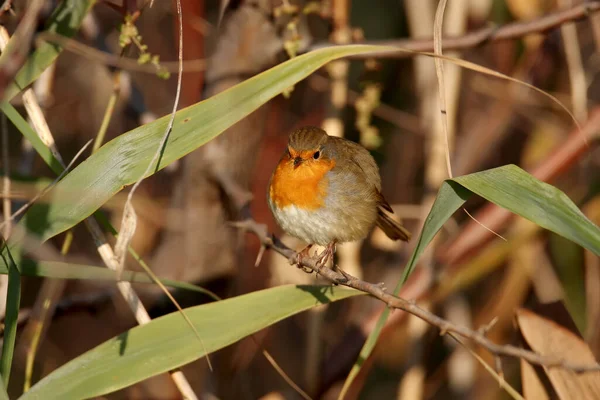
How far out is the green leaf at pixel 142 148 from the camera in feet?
5.04

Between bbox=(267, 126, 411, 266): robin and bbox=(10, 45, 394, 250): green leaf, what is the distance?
0.80 metres

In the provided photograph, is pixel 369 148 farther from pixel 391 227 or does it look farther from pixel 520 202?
pixel 520 202

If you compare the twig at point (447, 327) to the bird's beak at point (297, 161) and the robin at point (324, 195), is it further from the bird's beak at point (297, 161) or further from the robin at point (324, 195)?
the bird's beak at point (297, 161)

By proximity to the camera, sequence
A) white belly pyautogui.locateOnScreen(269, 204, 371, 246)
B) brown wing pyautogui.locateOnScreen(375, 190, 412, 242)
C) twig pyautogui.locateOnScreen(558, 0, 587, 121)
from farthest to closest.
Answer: twig pyautogui.locateOnScreen(558, 0, 587, 121) < brown wing pyautogui.locateOnScreen(375, 190, 412, 242) < white belly pyautogui.locateOnScreen(269, 204, 371, 246)

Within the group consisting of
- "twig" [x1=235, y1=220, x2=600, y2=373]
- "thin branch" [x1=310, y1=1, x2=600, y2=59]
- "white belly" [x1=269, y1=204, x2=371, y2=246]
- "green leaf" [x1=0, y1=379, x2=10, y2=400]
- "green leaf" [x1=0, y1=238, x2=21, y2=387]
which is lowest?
"green leaf" [x1=0, y1=379, x2=10, y2=400]

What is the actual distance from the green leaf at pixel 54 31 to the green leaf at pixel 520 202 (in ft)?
3.38

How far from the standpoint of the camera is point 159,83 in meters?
4.27

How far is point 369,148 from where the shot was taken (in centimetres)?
337

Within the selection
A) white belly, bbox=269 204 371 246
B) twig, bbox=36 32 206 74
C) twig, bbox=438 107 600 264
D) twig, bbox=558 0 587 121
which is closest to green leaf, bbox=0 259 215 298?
twig, bbox=36 32 206 74

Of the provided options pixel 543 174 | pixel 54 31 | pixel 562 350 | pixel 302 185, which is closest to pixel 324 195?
pixel 302 185

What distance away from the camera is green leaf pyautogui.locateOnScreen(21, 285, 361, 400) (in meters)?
1.57

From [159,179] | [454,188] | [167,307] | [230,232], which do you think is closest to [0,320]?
[167,307]

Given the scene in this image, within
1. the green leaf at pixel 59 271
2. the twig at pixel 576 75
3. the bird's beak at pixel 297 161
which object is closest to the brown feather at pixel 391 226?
the bird's beak at pixel 297 161

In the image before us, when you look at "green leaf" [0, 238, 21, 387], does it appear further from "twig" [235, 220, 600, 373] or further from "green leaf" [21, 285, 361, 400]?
"twig" [235, 220, 600, 373]
